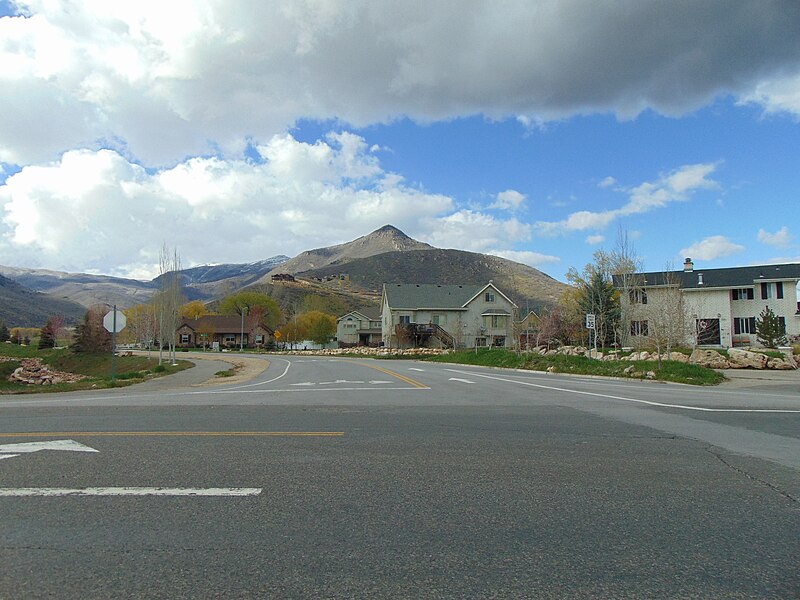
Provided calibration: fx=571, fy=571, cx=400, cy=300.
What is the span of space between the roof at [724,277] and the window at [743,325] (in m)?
2.73

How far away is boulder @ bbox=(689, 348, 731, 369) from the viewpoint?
2797 cm

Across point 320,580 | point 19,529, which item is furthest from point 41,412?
point 320,580

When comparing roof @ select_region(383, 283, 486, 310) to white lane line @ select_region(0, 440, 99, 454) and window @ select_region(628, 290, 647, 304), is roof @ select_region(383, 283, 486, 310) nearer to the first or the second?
window @ select_region(628, 290, 647, 304)

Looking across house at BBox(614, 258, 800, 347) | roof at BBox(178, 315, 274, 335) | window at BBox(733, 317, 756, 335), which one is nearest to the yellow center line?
house at BBox(614, 258, 800, 347)

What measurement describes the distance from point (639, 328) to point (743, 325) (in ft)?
28.1

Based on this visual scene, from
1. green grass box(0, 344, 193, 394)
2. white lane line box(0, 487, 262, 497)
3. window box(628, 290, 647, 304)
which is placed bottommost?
green grass box(0, 344, 193, 394)

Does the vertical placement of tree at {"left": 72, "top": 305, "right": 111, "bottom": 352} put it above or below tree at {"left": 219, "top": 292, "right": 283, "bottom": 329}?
below

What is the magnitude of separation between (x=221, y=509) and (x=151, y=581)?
1.39 meters

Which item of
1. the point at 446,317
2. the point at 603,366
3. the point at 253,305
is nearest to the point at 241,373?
the point at 603,366

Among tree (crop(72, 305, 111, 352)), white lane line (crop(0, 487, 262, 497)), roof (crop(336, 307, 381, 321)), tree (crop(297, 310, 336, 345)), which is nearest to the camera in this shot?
white lane line (crop(0, 487, 262, 497))

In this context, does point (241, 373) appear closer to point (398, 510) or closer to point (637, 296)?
point (398, 510)

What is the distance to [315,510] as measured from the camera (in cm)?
516

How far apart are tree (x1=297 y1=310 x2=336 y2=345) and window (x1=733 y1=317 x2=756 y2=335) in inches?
2647

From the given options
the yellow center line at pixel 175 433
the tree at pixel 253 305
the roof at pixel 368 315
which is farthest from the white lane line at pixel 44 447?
the tree at pixel 253 305
